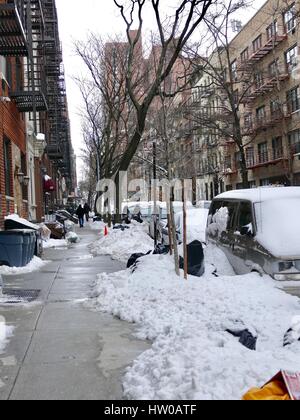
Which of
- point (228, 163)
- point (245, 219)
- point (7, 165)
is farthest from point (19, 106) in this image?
point (228, 163)

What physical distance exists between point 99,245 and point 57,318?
11.1 m

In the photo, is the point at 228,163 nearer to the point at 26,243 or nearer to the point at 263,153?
the point at 263,153

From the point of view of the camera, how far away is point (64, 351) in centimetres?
566

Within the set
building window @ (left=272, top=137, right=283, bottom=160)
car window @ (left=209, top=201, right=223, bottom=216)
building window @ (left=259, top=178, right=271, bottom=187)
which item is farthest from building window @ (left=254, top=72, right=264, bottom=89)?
car window @ (left=209, top=201, right=223, bottom=216)

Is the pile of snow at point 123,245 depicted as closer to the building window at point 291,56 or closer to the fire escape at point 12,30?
the fire escape at point 12,30

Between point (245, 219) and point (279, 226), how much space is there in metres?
0.83

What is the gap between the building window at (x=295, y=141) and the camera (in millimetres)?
37534

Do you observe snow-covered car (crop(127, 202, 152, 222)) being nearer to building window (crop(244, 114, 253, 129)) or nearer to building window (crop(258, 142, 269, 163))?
building window (crop(244, 114, 253, 129))

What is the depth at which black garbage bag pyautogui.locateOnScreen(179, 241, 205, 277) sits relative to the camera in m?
9.35

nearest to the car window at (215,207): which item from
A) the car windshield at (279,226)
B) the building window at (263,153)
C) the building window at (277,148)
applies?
the car windshield at (279,226)

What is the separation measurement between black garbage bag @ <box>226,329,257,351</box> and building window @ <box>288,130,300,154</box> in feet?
110

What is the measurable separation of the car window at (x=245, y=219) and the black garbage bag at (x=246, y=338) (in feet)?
10.8

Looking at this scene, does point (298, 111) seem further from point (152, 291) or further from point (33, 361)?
point (33, 361)
